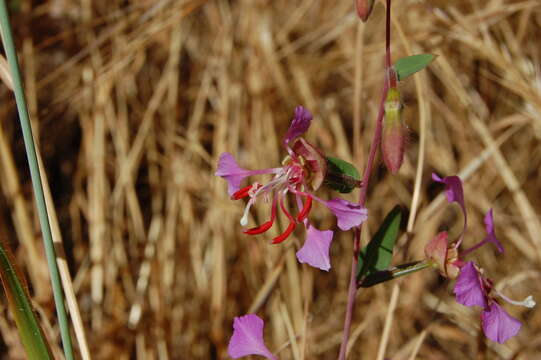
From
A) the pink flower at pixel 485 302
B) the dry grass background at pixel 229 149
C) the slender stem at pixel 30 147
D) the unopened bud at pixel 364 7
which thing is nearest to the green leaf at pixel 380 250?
the pink flower at pixel 485 302

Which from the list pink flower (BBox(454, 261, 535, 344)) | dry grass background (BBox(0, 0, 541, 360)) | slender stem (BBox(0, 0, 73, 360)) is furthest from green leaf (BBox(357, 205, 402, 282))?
dry grass background (BBox(0, 0, 541, 360))

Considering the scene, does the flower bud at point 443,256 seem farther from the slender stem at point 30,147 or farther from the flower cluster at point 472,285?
the slender stem at point 30,147

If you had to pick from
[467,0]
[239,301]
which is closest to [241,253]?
[239,301]

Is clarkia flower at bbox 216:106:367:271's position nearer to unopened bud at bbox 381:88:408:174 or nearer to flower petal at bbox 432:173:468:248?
unopened bud at bbox 381:88:408:174

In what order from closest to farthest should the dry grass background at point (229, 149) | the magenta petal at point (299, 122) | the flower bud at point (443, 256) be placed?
the magenta petal at point (299, 122)
the flower bud at point (443, 256)
the dry grass background at point (229, 149)

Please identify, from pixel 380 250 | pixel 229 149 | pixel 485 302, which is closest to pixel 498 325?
pixel 485 302

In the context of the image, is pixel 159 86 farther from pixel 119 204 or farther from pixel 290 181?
pixel 290 181
